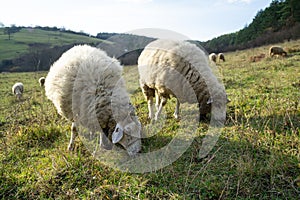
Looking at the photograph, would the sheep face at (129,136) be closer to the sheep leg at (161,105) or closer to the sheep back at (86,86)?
the sheep back at (86,86)

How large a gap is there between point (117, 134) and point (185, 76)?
→ 194 centimetres

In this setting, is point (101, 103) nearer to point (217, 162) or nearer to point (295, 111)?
point (217, 162)

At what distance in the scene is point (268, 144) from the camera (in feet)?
11.3

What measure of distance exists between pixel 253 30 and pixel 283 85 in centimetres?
3586

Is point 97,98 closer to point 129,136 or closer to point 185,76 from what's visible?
point 129,136

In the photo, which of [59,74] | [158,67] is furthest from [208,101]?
[59,74]

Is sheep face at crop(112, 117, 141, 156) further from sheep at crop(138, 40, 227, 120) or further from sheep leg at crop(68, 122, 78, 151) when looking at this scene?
sheep at crop(138, 40, 227, 120)

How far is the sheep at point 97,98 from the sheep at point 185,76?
3.41ft

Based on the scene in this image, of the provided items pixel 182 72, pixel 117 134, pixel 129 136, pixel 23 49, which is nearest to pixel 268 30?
pixel 182 72

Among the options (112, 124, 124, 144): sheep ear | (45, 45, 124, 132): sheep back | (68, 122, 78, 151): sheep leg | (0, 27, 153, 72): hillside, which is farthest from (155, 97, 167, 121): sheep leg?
(112, 124, 124, 144): sheep ear

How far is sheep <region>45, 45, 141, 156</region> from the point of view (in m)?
3.75

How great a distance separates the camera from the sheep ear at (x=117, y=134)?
3593mm

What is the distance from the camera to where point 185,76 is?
4809 mm

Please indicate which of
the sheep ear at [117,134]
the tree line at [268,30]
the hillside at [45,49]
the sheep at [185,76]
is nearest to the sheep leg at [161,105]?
the sheep at [185,76]
